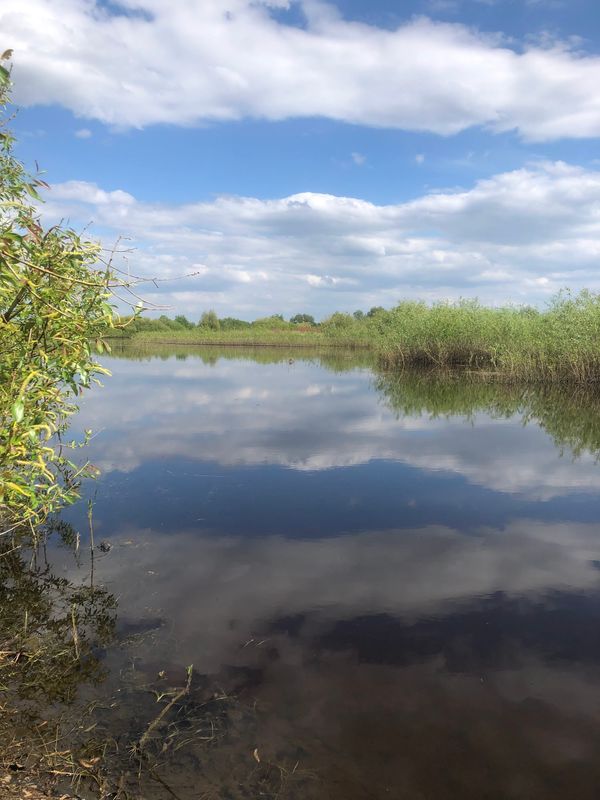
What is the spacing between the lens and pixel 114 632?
14.4 ft

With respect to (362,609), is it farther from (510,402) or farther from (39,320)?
(510,402)

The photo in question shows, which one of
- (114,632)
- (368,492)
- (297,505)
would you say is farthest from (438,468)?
(114,632)

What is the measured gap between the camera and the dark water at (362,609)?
317 cm

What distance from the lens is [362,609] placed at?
4922mm

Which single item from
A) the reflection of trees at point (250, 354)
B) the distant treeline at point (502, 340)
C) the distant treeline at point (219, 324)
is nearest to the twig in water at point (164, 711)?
the distant treeline at point (502, 340)

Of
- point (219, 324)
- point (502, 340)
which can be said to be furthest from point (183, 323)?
point (502, 340)

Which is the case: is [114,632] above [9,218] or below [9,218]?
below

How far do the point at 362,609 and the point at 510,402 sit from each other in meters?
14.7

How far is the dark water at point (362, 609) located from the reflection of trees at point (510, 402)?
5.82 feet

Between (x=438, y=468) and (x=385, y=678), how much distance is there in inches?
246

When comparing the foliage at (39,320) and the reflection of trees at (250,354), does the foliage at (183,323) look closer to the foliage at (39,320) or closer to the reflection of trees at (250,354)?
the reflection of trees at (250,354)

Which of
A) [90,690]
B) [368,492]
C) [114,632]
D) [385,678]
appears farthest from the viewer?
[368,492]

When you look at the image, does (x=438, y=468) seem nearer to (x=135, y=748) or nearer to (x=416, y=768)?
(x=416, y=768)

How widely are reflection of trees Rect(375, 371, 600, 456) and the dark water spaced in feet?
5.82
